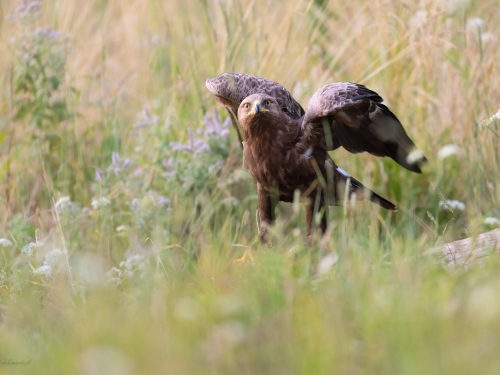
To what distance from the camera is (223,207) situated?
17.0ft

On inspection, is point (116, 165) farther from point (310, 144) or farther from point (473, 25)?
point (473, 25)

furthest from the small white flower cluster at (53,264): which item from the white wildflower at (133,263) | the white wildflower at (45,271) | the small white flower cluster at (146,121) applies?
the small white flower cluster at (146,121)

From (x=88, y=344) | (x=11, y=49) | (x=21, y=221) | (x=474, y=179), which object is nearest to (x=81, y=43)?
(x=11, y=49)

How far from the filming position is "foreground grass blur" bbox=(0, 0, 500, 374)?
2.27 m

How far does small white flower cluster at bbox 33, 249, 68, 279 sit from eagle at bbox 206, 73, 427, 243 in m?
1.36

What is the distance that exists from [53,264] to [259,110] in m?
1.55

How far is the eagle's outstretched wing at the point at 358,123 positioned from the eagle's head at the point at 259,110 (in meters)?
0.20

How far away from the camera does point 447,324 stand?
2.27m

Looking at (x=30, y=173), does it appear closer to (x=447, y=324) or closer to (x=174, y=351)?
(x=174, y=351)

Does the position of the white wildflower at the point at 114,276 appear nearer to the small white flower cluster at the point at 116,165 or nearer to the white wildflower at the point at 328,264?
the white wildflower at the point at 328,264

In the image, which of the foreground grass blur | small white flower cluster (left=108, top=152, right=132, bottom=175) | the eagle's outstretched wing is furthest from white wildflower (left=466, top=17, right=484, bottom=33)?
small white flower cluster (left=108, top=152, right=132, bottom=175)

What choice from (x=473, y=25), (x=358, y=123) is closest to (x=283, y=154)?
(x=358, y=123)

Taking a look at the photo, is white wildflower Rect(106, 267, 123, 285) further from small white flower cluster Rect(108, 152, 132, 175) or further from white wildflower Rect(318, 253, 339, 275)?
small white flower cluster Rect(108, 152, 132, 175)

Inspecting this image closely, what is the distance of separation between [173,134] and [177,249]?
1.45 m
